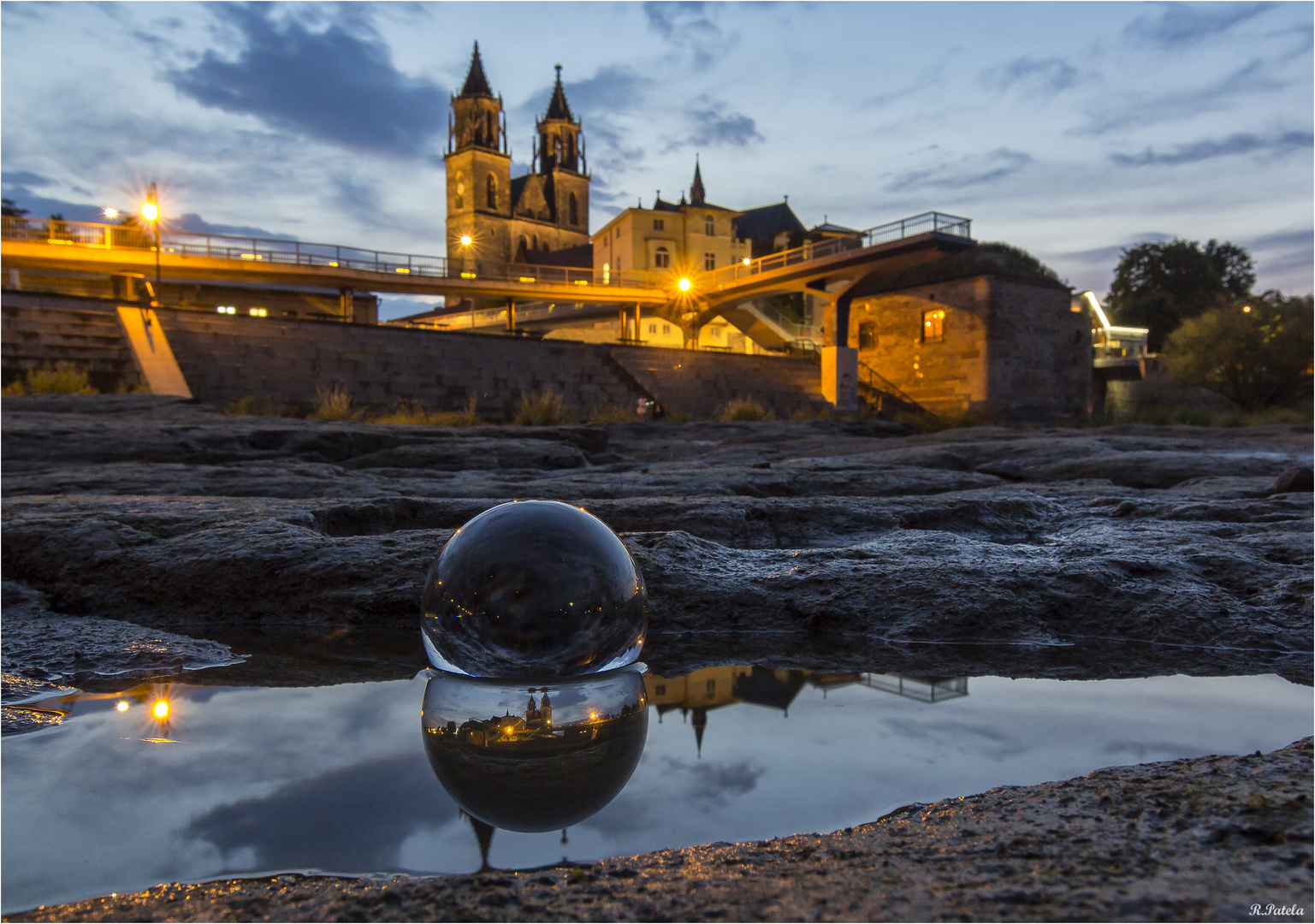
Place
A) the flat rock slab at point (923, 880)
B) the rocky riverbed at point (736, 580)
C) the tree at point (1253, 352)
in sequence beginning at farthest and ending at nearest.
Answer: the tree at point (1253, 352)
the rocky riverbed at point (736, 580)
the flat rock slab at point (923, 880)

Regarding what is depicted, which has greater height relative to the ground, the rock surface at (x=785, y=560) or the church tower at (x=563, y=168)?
the church tower at (x=563, y=168)

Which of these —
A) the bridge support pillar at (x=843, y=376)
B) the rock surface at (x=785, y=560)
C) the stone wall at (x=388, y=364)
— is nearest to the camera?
the rock surface at (x=785, y=560)

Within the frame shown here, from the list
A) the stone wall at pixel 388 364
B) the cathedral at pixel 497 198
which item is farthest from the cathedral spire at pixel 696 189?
the stone wall at pixel 388 364

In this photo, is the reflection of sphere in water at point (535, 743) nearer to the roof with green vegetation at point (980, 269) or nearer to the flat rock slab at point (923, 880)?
the flat rock slab at point (923, 880)

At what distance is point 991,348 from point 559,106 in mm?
97611

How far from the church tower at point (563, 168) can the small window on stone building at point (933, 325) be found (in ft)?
267

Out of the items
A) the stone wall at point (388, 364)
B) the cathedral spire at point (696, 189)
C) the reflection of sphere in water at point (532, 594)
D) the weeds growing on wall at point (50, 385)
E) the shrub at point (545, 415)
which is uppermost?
the cathedral spire at point (696, 189)

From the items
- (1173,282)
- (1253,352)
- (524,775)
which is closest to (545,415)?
(524,775)

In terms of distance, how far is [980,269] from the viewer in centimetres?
2992

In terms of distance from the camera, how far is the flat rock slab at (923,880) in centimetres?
112

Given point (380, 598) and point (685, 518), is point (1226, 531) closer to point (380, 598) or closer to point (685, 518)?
point (685, 518)

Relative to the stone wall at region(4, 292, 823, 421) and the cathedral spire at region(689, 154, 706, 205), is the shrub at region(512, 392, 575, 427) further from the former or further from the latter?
the cathedral spire at region(689, 154, 706, 205)

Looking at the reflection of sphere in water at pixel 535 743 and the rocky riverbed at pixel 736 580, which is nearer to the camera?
the reflection of sphere in water at pixel 535 743

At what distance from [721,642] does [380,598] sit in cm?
148
